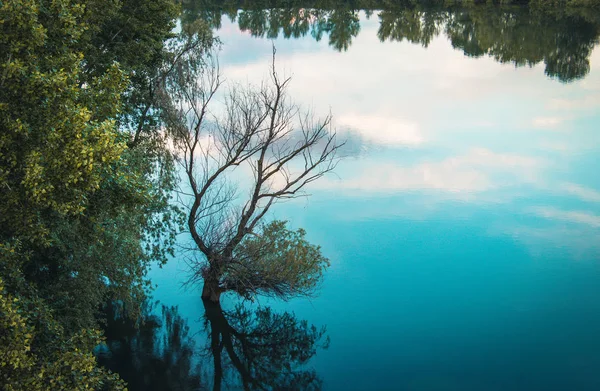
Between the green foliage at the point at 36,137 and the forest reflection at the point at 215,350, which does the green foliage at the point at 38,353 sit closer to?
the green foliage at the point at 36,137

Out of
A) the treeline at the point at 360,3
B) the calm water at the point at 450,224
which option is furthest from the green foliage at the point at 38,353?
the treeline at the point at 360,3

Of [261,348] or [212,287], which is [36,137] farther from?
[261,348]

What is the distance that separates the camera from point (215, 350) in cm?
2647

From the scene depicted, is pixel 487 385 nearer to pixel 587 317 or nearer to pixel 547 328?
pixel 547 328

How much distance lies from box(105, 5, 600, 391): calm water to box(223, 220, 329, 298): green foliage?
68.5 inches

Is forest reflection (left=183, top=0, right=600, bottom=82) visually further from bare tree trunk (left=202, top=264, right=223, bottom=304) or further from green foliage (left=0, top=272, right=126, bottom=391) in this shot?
green foliage (left=0, top=272, right=126, bottom=391)

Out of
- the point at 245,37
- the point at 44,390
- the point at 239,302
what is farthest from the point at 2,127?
the point at 245,37

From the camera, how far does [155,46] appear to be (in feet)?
101

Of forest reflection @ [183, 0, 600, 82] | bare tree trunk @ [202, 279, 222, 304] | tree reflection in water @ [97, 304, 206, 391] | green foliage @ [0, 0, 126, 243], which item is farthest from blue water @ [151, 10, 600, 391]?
green foliage @ [0, 0, 126, 243]

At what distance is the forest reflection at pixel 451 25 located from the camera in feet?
231

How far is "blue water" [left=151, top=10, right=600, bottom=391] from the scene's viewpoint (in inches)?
981

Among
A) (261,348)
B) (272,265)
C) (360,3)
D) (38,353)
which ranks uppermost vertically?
(360,3)

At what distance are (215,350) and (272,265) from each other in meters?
4.02

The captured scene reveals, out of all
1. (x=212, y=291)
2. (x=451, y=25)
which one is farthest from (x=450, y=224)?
(x=451, y=25)
